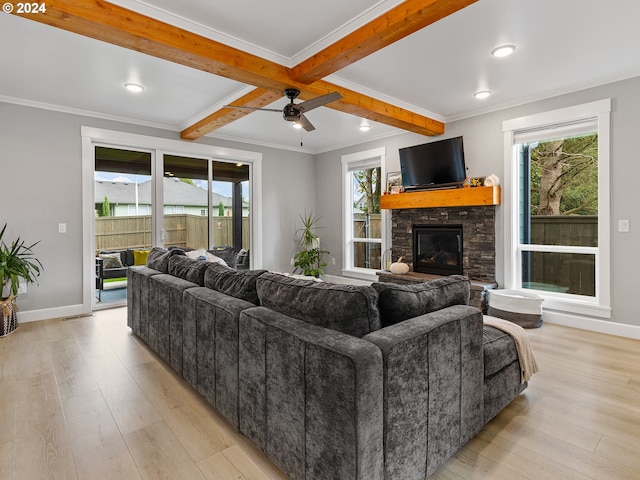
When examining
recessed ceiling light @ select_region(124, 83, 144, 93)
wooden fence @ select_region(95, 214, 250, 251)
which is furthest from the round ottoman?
recessed ceiling light @ select_region(124, 83, 144, 93)

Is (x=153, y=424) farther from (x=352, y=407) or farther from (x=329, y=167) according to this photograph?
(x=329, y=167)

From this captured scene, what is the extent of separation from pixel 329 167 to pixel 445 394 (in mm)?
5608

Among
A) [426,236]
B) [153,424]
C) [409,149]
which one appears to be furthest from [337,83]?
[153,424]

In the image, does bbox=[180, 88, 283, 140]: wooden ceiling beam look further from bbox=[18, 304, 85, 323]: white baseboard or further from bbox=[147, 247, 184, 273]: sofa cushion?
bbox=[18, 304, 85, 323]: white baseboard

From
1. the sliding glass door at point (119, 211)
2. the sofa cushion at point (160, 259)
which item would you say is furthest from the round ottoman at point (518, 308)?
the sliding glass door at point (119, 211)

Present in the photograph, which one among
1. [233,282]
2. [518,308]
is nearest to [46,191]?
[233,282]

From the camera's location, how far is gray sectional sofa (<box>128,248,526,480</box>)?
1.31 m

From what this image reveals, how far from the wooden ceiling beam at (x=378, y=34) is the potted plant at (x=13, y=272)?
11.6 feet

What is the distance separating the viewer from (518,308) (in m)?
3.96

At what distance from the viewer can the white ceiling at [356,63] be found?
8.12ft

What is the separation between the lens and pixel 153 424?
2070 millimetres

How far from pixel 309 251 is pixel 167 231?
2.49m

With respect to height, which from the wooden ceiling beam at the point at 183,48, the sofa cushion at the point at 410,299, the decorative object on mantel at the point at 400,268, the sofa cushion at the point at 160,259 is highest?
the wooden ceiling beam at the point at 183,48

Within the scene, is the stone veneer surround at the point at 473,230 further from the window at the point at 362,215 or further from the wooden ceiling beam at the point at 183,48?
the wooden ceiling beam at the point at 183,48
